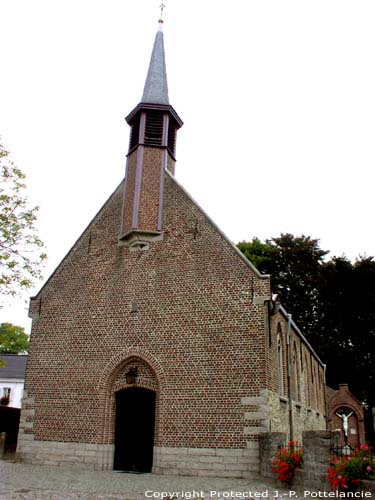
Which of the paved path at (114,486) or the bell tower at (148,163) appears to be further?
the bell tower at (148,163)

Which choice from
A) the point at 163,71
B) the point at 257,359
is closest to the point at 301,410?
the point at 257,359

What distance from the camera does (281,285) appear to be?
3688 centimetres

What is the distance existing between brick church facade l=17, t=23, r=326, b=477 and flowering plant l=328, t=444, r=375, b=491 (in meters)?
3.13

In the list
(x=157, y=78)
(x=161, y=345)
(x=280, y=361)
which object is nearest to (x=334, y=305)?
(x=280, y=361)

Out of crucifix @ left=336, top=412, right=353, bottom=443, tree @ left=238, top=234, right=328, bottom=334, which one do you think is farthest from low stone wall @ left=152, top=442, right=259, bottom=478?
tree @ left=238, top=234, right=328, bottom=334

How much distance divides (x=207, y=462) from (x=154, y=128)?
1165 centimetres

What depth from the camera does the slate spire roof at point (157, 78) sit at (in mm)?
18750

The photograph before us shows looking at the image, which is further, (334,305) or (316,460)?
(334,305)

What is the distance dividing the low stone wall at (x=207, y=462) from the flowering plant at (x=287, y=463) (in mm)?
1061

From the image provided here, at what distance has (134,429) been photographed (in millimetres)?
14844

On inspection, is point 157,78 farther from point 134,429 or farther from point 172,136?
point 134,429

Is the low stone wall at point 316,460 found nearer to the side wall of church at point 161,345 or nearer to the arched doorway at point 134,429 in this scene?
the side wall of church at point 161,345

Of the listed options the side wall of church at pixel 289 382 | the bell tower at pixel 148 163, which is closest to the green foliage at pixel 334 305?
the side wall of church at pixel 289 382

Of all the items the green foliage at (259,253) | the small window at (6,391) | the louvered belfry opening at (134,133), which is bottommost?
the small window at (6,391)
